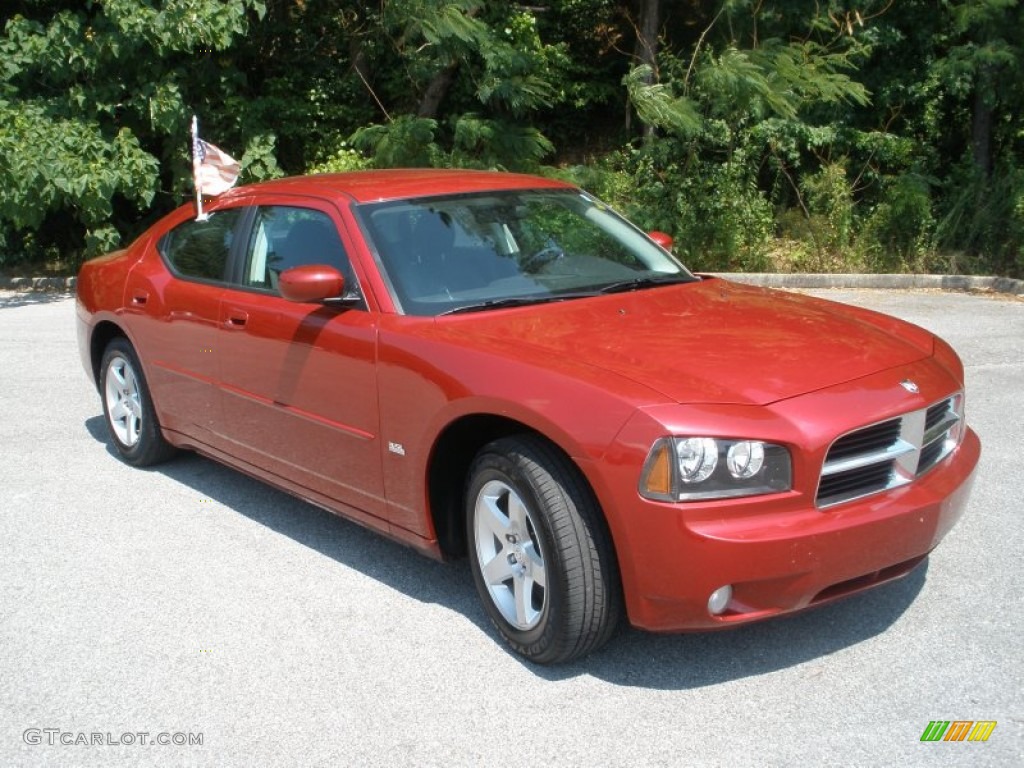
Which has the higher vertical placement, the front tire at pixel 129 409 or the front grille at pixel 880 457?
the front grille at pixel 880 457

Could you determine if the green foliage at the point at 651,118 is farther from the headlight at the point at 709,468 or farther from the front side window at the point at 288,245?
the headlight at the point at 709,468

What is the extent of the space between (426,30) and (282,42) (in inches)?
156

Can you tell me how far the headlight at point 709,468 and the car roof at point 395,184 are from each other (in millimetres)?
2060

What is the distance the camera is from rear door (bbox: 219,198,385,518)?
4.38 meters

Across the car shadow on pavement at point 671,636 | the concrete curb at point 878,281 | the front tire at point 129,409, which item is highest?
the front tire at point 129,409

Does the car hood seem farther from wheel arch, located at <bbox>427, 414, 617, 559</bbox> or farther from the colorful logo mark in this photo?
the colorful logo mark

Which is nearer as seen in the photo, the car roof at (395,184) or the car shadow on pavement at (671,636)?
the car shadow on pavement at (671,636)

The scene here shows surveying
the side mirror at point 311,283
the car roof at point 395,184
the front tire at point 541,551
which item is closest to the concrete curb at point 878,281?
the car roof at point 395,184

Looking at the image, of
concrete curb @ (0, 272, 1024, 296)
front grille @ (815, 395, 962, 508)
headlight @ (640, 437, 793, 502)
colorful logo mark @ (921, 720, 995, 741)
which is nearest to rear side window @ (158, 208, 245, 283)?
headlight @ (640, 437, 793, 502)

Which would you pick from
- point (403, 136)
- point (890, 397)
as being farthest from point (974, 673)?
point (403, 136)

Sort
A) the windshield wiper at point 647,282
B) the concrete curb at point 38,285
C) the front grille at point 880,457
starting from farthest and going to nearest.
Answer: the concrete curb at point 38,285
the windshield wiper at point 647,282
the front grille at point 880,457

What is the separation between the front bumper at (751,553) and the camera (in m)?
3.32

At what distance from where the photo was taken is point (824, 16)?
559 inches

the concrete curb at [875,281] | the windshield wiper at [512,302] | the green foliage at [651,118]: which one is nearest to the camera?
the windshield wiper at [512,302]
